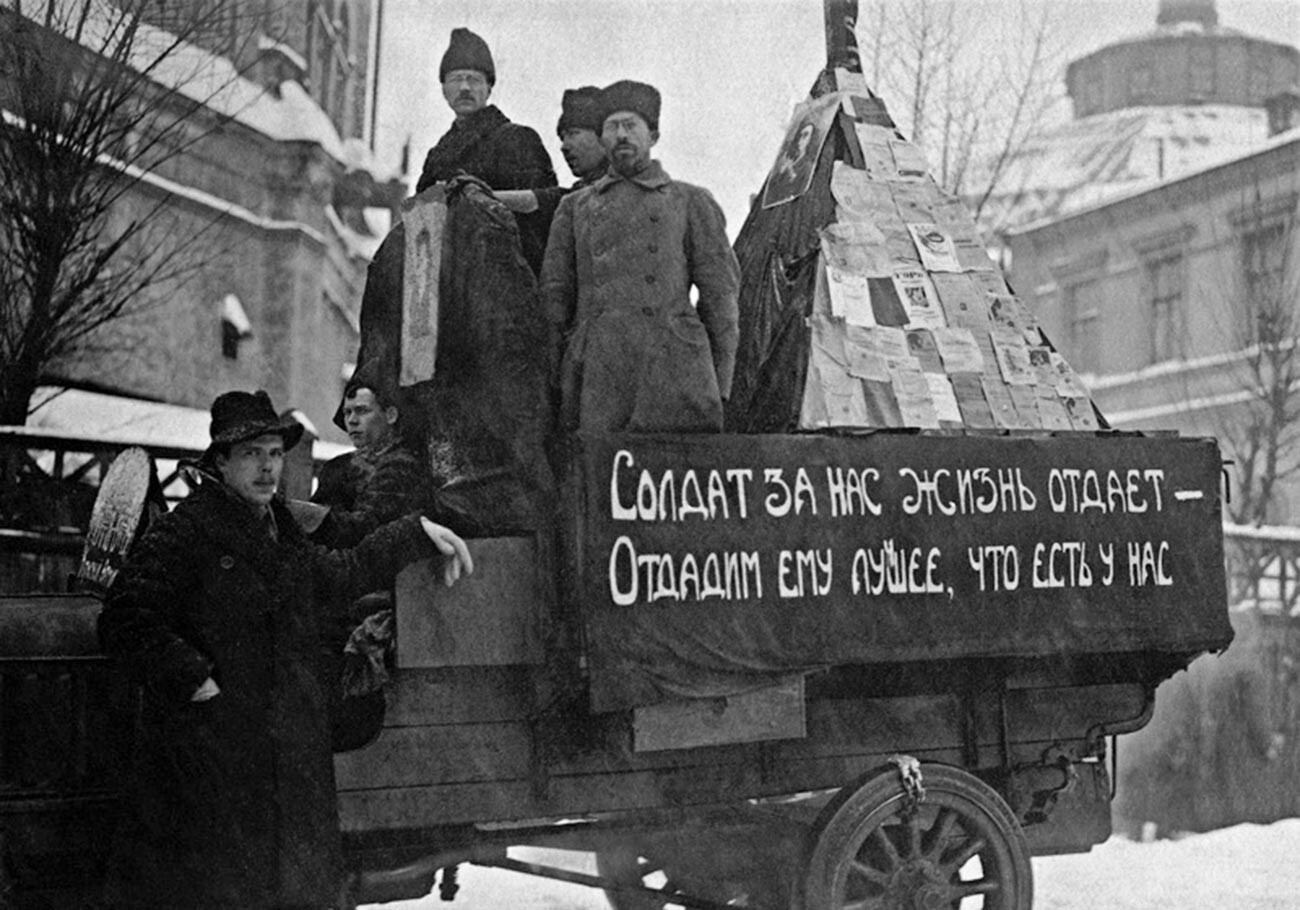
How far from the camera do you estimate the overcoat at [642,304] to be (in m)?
4.71

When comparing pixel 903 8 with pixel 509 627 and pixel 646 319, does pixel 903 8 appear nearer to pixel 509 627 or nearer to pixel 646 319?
pixel 646 319

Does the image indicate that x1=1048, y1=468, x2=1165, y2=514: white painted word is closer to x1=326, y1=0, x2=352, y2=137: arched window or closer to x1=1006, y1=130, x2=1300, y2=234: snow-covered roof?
x1=326, y1=0, x2=352, y2=137: arched window

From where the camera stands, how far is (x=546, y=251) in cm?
506

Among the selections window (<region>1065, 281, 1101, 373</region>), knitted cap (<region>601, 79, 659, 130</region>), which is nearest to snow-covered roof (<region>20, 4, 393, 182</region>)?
knitted cap (<region>601, 79, 659, 130</region>)

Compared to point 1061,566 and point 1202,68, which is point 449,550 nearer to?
point 1061,566

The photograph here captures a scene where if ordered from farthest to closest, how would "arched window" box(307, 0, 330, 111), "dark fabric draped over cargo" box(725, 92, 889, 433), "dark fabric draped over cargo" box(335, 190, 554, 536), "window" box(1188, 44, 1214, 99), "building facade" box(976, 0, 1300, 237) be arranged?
"window" box(1188, 44, 1214, 99)
"building facade" box(976, 0, 1300, 237)
"arched window" box(307, 0, 330, 111)
"dark fabric draped over cargo" box(725, 92, 889, 433)
"dark fabric draped over cargo" box(335, 190, 554, 536)

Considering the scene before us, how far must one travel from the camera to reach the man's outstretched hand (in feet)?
13.5

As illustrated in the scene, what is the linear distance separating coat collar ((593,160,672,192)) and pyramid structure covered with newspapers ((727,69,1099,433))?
2.75 feet

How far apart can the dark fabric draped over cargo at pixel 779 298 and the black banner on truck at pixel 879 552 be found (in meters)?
0.75

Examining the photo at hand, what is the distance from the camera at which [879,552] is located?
4605 millimetres

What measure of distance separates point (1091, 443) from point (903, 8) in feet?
35.2

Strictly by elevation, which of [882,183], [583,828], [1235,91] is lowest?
[583,828]

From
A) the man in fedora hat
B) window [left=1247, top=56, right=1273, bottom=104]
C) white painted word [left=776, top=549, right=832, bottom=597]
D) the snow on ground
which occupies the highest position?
window [left=1247, top=56, right=1273, bottom=104]

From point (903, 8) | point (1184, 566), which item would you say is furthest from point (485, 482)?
point (903, 8)
